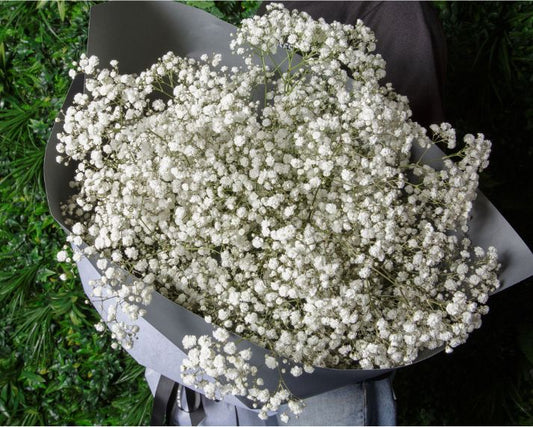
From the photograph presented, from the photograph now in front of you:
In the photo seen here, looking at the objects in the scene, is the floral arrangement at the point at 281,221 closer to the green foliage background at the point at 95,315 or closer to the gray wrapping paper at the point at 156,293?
the gray wrapping paper at the point at 156,293

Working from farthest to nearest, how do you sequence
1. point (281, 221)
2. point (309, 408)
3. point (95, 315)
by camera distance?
point (95, 315) < point (309, 408) < point (281, 221)

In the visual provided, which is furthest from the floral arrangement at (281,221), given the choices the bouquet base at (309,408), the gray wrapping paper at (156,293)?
the bouquet base at (309,408)

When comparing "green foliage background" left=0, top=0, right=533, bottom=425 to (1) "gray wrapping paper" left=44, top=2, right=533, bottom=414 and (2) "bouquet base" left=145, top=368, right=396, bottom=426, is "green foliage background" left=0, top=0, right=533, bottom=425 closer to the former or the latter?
(2) "bouquet base" left=145, top=368, right=396, bottom=426

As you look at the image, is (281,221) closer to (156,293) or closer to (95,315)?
(156,293)

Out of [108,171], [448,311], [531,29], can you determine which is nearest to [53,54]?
[108,171]

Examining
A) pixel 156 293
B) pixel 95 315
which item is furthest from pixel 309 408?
pixel 95 315

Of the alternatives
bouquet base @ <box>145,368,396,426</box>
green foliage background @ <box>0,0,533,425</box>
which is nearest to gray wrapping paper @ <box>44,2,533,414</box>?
bouquet base @ <box>145,368,396,426</box>
